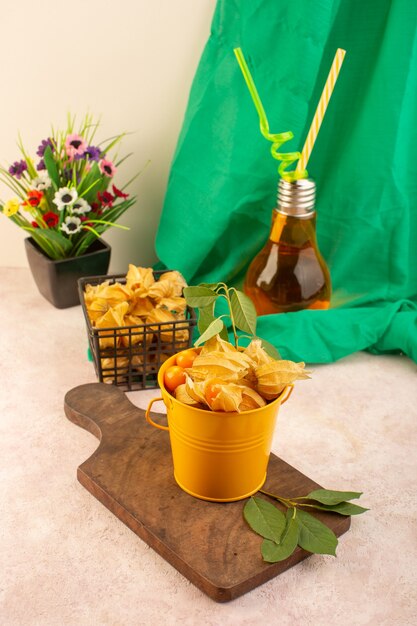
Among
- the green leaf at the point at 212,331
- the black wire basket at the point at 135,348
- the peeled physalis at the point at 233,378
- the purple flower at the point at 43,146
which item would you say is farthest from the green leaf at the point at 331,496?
the purple flower at the point at 43,146

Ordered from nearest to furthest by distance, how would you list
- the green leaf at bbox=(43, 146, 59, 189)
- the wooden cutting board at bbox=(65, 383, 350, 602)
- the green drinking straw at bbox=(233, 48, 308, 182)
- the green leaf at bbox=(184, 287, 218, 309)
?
1. the wooden cutting board at bbox=(65, 383, 350, 602)
2. the green leaf at bbox=(184, 287, 218, 309)
3. the green drinking straw at bbox=(233, 48, 308, 182)
4. the green leaf at bbox=(43, 146, 59, 189)

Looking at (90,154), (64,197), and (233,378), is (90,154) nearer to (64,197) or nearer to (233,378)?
(64,197)

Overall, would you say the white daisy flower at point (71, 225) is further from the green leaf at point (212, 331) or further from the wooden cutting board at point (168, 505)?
the green leaf at point (212, 331)

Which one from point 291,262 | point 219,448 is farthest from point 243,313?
point 291,262

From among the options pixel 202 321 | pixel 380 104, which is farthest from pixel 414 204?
pixel 202 321

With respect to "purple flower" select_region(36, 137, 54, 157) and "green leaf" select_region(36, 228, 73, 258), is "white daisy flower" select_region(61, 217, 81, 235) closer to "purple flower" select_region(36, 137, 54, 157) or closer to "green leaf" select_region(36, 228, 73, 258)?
"green leaf" select_region(36, 228, 73, 258)

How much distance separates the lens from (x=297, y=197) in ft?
4.51

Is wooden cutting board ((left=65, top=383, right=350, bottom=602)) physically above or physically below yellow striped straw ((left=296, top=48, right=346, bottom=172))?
below

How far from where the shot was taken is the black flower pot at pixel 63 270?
1480mm

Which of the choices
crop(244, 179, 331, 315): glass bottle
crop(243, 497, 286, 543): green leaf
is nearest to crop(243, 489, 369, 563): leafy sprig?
crop(243, 497, 286, 543): green leaf

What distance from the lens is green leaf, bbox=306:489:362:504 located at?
37.4 inches

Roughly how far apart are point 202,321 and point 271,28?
70cm

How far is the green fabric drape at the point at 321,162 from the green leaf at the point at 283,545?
50 cm

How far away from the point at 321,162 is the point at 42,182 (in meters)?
0.58
